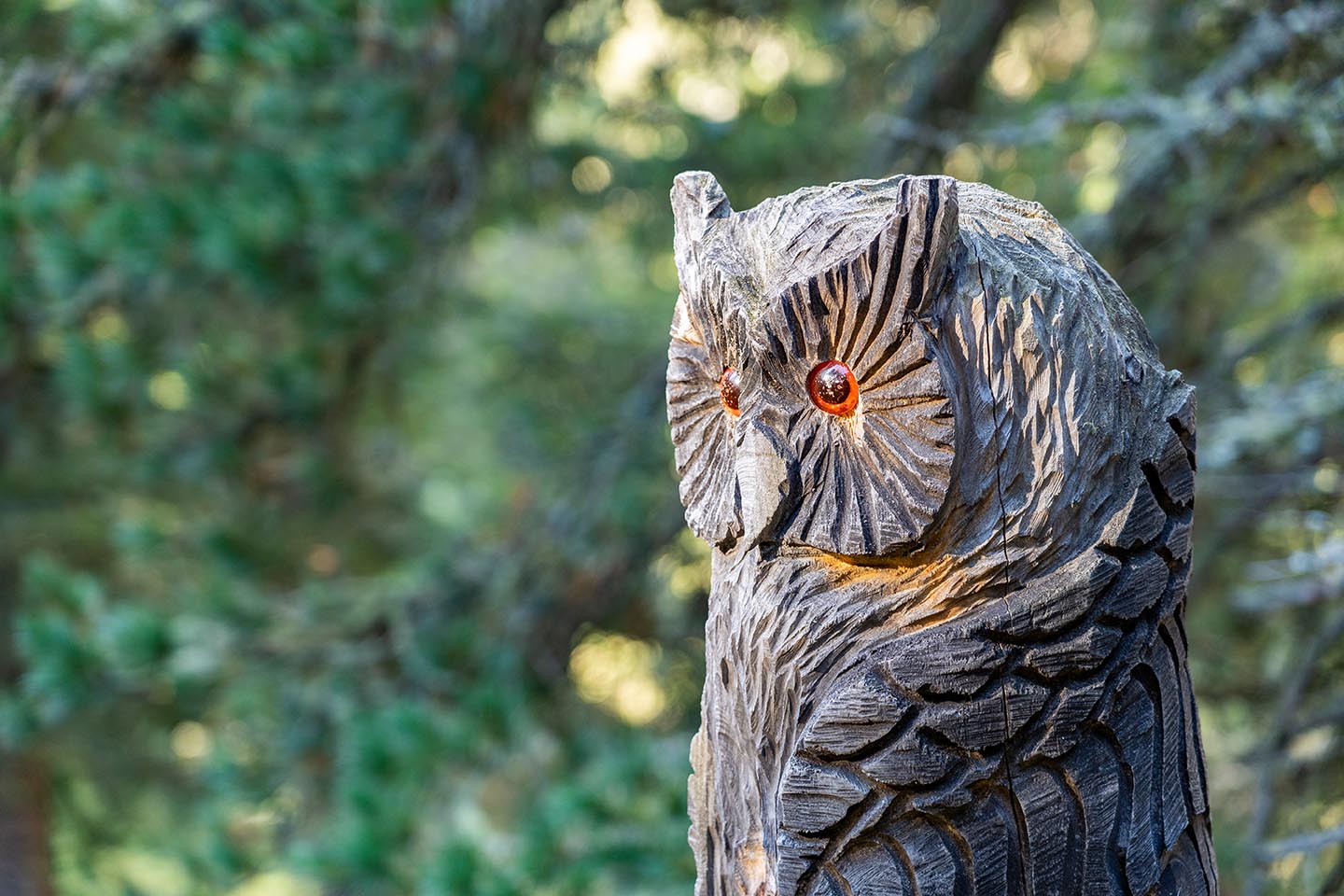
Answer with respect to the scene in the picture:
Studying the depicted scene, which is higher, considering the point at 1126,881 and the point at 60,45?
the point at 60,45

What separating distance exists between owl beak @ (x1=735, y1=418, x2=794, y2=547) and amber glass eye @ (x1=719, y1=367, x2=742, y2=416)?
0.04 meters

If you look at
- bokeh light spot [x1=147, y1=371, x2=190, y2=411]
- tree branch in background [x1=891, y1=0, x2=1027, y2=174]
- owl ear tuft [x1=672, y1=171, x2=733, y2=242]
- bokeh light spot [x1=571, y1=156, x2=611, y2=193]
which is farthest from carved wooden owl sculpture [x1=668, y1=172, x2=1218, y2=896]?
bokeh light spot [x1=147, y1=371, x2=190, y2=411]

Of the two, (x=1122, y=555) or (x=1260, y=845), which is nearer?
(x=1122, y=555)

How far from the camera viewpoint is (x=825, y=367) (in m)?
1.09

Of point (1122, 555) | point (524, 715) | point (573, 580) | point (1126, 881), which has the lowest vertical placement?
point (1126, 881)

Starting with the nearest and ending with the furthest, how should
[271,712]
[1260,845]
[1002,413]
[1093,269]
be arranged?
[1002,413] → [1093,269] → [1260,845] → [271,712]

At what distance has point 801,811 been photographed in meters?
1.10

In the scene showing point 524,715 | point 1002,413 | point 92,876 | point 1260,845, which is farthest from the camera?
point 92,876

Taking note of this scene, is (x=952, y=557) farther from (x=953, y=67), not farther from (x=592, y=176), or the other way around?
(x=592, y=176)

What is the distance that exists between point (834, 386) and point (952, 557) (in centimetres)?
19

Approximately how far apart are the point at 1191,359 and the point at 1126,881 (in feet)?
9.43

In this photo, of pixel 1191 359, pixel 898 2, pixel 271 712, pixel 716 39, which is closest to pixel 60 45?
pixel 716 39

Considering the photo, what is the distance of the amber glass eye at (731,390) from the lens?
1.17 meters

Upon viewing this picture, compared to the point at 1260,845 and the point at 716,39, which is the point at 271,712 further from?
the point at 716,39
